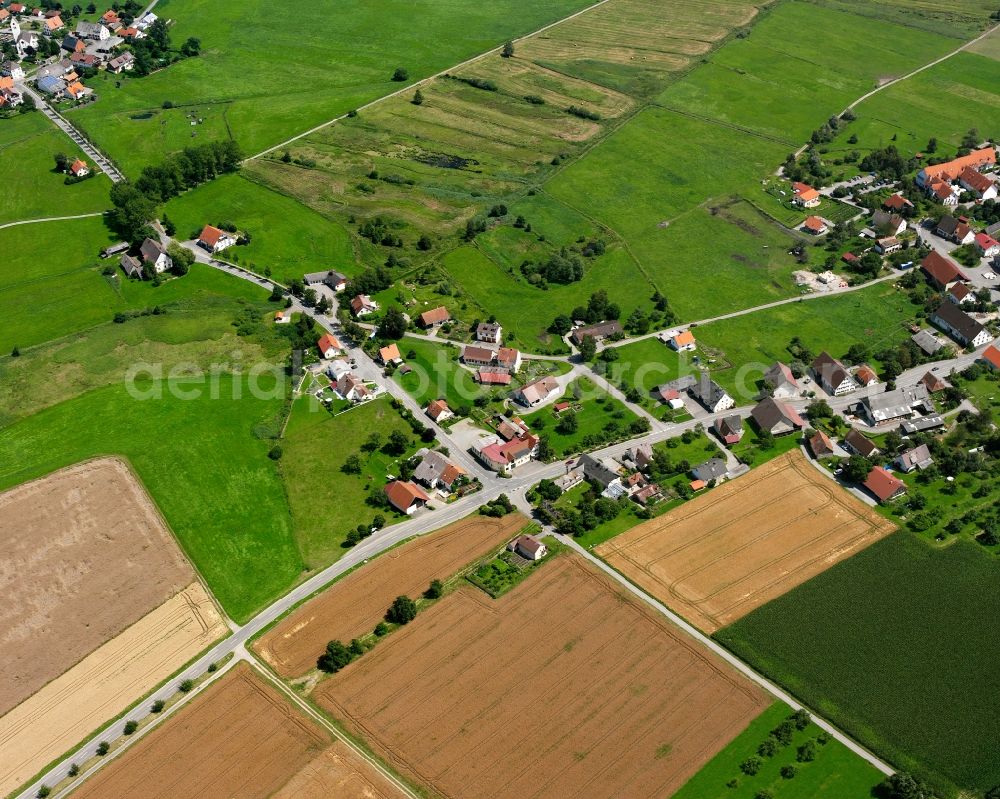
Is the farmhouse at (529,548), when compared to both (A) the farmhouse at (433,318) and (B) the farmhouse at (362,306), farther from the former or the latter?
(B) the farmhouse at (362,306)

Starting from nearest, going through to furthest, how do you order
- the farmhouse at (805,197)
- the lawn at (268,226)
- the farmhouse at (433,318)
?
the farmhouse at (433,318) < the lawn at (268,226) < the farmhouse at (805,197)

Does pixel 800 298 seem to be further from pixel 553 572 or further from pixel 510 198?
pixel 553 572

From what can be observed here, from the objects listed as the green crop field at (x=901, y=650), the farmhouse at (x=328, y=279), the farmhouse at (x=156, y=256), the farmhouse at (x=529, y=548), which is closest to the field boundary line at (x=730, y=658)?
the green crop field at (x=901, y=650)

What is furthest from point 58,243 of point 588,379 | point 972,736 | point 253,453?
point 972,736

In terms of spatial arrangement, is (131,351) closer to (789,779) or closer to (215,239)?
(215,239)

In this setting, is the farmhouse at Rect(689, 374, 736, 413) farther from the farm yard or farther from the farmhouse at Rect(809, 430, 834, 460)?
the farm yard

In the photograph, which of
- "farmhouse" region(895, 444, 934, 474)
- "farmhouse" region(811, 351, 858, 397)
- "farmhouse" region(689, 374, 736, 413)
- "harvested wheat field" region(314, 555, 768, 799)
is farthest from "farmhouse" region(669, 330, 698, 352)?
"harvested wheat field" region(314, 555, 768, 799)
